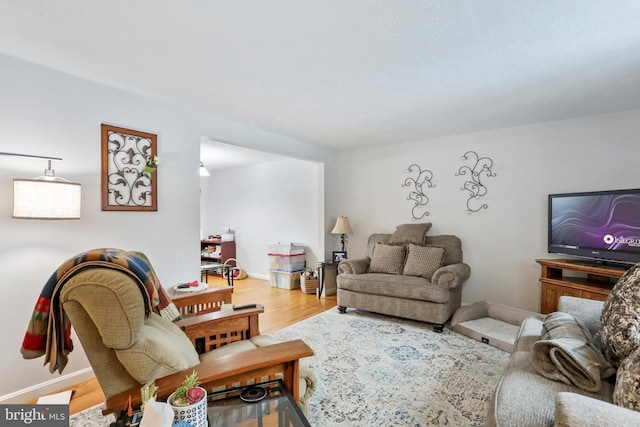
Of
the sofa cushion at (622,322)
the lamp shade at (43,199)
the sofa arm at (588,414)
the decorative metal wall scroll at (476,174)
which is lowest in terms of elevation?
the sofa arm at (588,414)

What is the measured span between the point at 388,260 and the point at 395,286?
517mm

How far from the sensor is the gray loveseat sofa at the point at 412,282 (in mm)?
3213

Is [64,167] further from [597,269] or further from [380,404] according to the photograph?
[597,269]

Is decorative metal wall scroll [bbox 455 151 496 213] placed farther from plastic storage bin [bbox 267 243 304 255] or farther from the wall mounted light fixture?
the wall mounted light fixture

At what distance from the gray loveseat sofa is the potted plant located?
269cm

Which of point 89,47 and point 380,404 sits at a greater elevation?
point 89,47

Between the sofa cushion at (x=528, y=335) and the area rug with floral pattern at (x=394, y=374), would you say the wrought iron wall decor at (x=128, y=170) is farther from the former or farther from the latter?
the sofa cushion at (x=528, y=335)

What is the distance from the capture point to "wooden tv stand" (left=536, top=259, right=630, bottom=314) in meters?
2.64

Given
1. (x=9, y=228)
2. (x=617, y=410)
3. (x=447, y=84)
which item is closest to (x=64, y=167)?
(x=9, y=228)

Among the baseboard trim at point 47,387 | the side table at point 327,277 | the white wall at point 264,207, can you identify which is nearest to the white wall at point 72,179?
the baseboard trim at point 47,387

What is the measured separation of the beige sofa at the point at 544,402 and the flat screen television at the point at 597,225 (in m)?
1.53

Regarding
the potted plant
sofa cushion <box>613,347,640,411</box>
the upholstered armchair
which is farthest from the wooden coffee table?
sofa cushion <box>613,347,640,411</box>

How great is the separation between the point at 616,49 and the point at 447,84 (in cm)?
99

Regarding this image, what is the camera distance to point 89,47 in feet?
6.15
